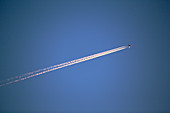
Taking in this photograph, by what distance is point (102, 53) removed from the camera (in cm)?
923

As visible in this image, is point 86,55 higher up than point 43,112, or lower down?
higher up

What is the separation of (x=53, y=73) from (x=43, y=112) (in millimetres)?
3215

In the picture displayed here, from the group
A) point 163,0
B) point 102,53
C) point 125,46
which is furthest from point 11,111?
point 163,0

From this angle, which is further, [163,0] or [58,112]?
[58,112]

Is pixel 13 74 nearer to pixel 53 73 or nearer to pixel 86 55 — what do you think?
pixel 53 73

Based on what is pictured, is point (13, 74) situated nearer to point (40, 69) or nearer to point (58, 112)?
point (40, 69)

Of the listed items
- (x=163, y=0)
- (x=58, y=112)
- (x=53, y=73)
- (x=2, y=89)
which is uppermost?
(x=163, y=0)

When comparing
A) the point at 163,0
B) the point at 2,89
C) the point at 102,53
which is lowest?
the point at 2,89

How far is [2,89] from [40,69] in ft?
11.0

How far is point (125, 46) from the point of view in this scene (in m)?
9.07

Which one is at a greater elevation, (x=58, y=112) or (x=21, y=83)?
(x=21, y=83)

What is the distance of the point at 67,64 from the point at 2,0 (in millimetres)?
6998

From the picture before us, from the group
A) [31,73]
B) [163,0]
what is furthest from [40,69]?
[163,0]

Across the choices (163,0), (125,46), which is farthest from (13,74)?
(163,0)
